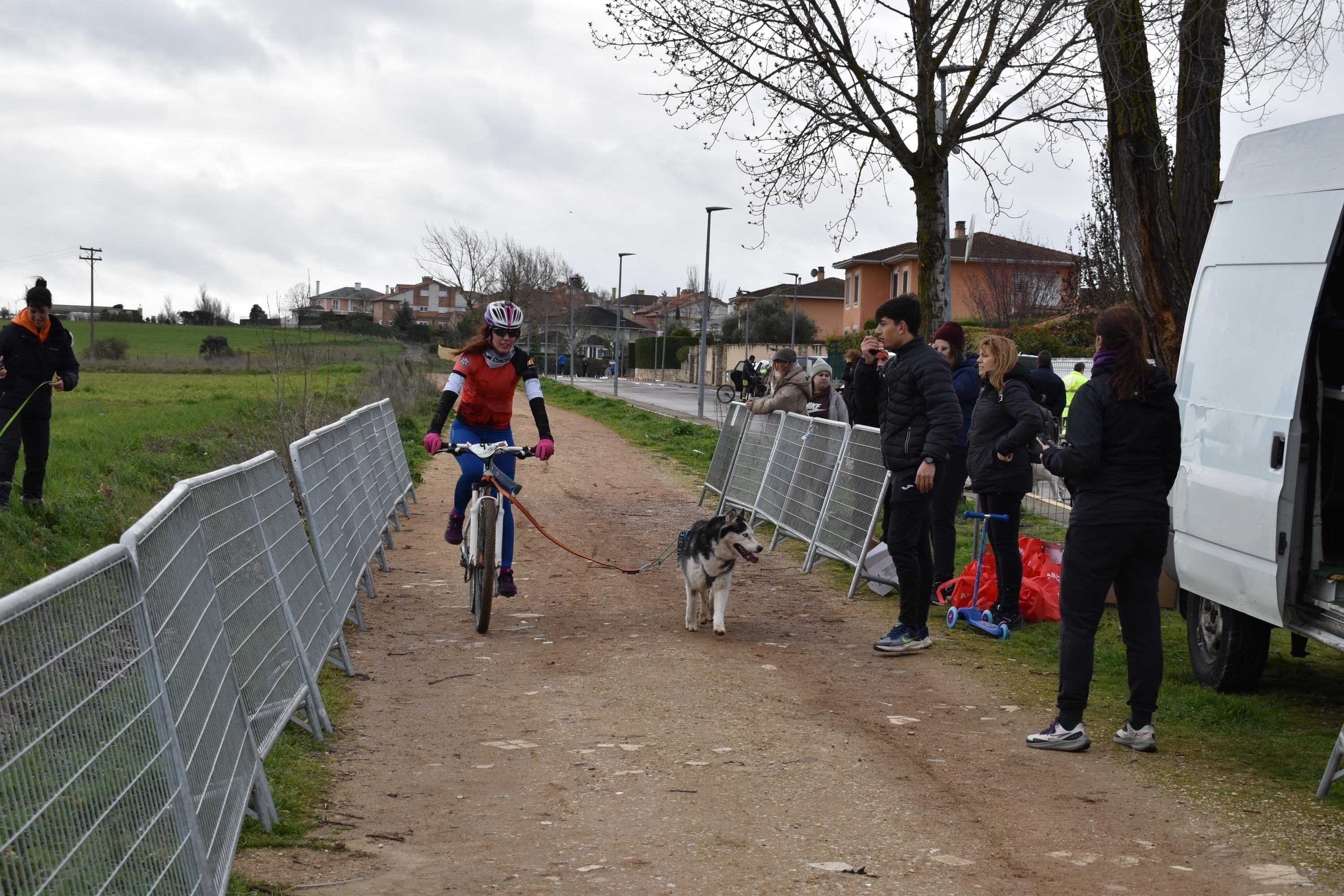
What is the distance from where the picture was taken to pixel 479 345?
28.7 feet

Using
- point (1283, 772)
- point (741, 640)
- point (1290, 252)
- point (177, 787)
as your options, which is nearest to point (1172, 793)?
point (1283, 772)

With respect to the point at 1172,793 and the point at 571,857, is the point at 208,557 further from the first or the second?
the point at 1172,793

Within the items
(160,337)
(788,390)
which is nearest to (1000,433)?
(788,390)

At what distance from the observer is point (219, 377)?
168ft

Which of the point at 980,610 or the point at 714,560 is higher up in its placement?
the point at 714,560

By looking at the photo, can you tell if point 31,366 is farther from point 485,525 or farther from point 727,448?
point 727,448

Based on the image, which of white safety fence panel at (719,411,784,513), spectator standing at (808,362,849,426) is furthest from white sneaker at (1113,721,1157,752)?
white safety fence panel at (719,411,784,513)

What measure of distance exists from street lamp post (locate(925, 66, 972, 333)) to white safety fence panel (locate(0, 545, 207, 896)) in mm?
13452

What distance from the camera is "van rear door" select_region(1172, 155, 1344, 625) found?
5957mm

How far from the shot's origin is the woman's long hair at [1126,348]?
5.82 meters

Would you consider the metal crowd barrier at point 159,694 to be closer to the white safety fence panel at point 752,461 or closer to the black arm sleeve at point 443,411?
the black arm sleeve at point 443,411

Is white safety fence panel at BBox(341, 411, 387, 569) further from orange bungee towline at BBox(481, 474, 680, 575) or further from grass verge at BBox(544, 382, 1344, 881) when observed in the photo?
grass verge at BBox(544, 382, 1344, 881)

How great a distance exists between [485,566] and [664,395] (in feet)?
161

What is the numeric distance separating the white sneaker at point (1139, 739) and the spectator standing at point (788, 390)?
706 centimetres
